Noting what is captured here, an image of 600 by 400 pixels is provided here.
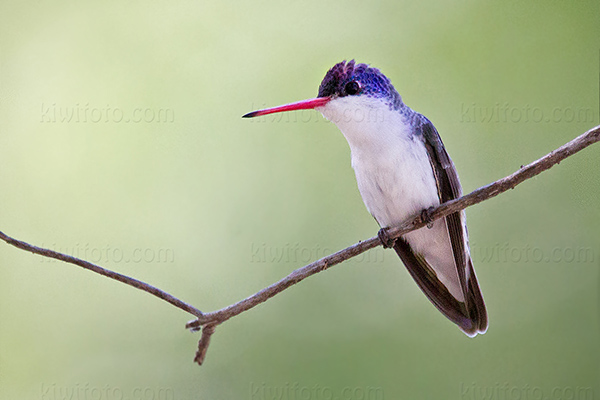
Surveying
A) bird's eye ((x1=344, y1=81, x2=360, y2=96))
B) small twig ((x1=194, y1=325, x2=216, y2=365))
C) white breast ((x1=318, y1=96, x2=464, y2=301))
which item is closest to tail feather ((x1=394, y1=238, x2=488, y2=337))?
white breast ((x1=318, y1=96, x2=464, y2=301))

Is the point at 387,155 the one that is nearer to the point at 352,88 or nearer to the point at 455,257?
the point at 352,88

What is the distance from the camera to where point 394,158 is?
3.07m

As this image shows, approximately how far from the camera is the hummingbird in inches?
121

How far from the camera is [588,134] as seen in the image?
206 centimetres

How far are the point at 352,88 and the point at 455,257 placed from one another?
102 centimetres

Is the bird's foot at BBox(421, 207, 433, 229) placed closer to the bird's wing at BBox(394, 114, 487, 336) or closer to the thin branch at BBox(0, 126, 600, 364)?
the bird's wing at BBox(394, 114, 487, 336)

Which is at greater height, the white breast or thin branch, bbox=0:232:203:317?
the white breast

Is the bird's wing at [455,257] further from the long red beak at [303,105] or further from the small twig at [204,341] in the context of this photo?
the small twig at [204,341]

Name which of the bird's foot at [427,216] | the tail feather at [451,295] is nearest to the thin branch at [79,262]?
the bird's foot at [427,216]

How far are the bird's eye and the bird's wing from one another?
378 millimetres

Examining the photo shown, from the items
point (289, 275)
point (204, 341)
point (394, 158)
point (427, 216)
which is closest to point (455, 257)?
point (427, 216)

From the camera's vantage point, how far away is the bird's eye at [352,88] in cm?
311

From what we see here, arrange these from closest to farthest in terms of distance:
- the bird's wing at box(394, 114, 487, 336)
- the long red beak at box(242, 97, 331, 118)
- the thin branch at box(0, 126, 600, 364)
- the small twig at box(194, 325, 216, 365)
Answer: the thin branch at box(0, 126, 600, 364) → the small twig at box(194, 325, 216, 365) → the long red beak at box(242, 97, 331, 118) → the bird's wing at box(394, 114, 487, 336)

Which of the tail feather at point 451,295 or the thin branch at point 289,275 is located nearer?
the thin branch at point 289,275
